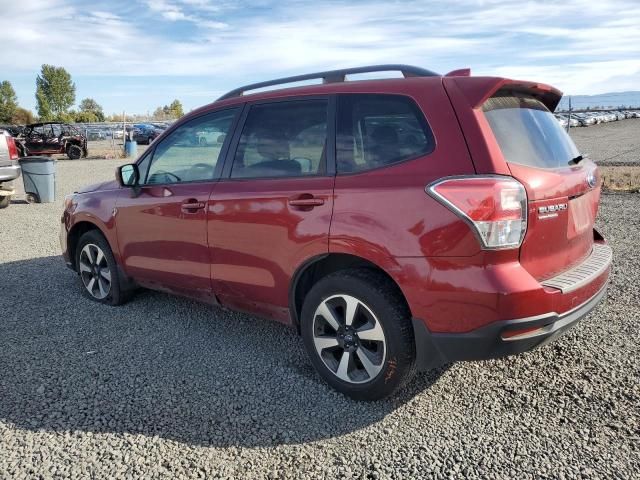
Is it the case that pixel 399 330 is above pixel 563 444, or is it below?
above

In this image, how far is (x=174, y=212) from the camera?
407cm

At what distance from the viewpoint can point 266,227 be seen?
11.3ft

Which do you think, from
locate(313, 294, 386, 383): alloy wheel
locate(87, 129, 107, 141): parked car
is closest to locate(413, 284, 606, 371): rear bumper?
locate(313, 294, 386, 383): alloy wheel

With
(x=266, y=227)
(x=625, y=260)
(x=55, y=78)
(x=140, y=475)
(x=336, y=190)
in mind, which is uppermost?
(x=55, y=78)

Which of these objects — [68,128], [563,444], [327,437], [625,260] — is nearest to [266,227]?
[327,437]

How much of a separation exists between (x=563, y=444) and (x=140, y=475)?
6.87 ft

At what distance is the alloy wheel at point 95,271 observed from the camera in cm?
497

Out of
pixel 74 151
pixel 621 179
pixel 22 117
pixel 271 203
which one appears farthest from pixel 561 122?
pixel 22 117

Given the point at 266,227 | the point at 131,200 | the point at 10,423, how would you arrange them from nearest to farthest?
the point at 10,423
the point at 266,227
the point at 131,200

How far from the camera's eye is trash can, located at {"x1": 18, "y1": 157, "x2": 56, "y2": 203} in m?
11.3

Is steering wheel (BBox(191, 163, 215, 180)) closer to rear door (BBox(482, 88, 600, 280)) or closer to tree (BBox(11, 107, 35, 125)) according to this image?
rear door (BBox(482, 88, 600, 280))

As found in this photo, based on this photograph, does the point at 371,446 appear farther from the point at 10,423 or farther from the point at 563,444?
the point at 10,423

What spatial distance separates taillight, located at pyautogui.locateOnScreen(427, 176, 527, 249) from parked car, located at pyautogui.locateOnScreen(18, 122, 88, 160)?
2401cm

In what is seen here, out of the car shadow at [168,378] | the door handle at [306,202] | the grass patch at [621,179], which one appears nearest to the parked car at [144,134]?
the grass patch at [621,179]
